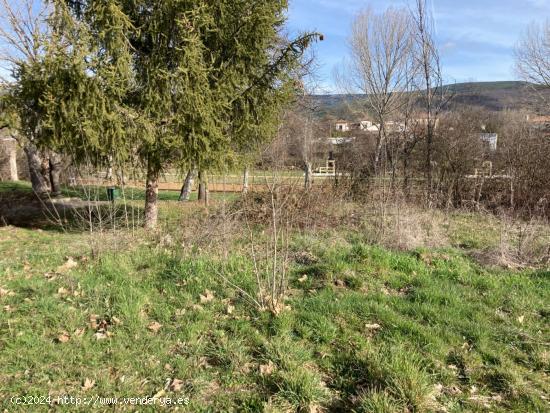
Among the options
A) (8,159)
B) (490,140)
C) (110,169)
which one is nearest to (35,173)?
(110,169)

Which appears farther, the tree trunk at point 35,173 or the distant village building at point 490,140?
the tree trunk at point 35,173

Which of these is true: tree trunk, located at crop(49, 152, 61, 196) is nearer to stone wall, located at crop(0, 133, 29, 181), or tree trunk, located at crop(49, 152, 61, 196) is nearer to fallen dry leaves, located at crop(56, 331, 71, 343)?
stone wall, located at crop(0, 133, 29, 181)

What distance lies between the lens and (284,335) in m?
3.54

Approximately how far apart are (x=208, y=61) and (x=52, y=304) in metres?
6.91

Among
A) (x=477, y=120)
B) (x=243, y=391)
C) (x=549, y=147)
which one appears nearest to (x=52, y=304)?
(x=243, y=391)

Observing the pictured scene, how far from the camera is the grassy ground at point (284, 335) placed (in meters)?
2.82

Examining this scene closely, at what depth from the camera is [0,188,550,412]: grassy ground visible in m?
2.82

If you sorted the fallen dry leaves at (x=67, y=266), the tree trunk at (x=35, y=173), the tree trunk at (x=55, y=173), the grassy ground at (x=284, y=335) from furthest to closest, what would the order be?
the tree trunk at (x=55, y=173), the tree trunk at (x=35, y=173), the fallen dry leaves at (x=67, y=266), the grassy ground at (x=284, y=335)

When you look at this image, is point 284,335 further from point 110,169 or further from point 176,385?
point 110,169

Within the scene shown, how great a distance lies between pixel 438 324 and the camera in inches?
150

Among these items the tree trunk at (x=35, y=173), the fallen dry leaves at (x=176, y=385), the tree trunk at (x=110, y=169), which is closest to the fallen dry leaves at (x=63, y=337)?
the fallen dry leaves at (x=176, y=385)

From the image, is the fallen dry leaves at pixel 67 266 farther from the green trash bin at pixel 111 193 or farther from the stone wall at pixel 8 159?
the stone wall at pixel 8 159

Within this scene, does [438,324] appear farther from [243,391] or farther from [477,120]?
[477,120]

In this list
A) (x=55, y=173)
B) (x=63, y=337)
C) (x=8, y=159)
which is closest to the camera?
(x=63, y=337)
